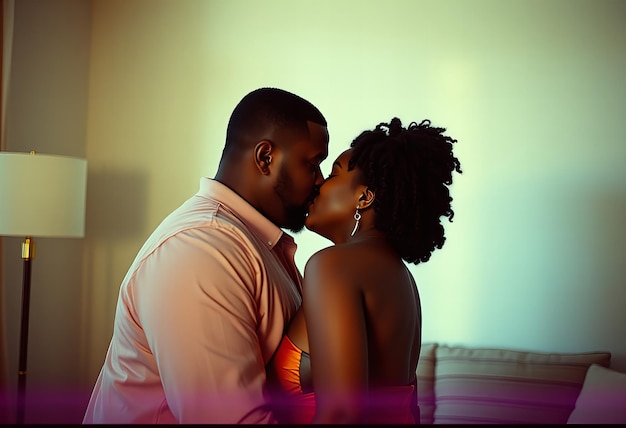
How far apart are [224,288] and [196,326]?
0.30 ft

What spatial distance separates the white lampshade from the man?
158 centimetres

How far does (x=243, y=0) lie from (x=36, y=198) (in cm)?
147

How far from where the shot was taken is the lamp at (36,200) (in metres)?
3.09

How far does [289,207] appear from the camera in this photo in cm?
182

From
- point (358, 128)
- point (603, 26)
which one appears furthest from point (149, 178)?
point (603, 26)

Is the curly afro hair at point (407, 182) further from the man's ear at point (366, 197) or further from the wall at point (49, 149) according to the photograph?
the wall at point (49, 149)

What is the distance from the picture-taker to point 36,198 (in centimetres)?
313

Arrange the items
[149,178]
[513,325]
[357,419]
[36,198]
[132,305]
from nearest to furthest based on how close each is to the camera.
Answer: [357,419] → [132,305] → [36,198] → [513,325] → [149,178]

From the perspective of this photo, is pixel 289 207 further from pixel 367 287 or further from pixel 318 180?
pixel 367 287

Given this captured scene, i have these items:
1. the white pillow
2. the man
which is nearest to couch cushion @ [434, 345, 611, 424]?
the white pillow

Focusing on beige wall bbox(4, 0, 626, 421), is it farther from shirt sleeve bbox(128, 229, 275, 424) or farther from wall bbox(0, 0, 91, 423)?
shirt sleeve bbox(128, 229, 275, 424)

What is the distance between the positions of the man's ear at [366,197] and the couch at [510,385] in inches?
60.0

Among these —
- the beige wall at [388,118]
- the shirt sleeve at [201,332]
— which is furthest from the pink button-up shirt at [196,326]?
the beige wall at [388,118]

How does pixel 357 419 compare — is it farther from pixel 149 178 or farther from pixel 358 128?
pixel 149 178
